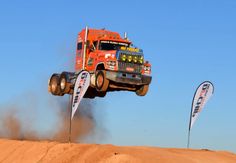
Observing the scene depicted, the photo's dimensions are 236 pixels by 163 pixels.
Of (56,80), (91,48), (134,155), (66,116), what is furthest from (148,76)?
(134,155)

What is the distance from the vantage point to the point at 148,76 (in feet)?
86.0

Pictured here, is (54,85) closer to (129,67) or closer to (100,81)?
(100,81)

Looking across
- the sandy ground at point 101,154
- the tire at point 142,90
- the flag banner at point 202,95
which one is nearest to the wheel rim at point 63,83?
the tire at point 142,90

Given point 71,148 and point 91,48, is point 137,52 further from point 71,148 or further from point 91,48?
point 71,148

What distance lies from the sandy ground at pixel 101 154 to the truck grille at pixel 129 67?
6119 mm

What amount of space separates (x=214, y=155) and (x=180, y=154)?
1652 millimetres

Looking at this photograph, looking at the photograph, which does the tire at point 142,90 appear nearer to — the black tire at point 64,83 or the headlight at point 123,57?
the headlight at point 123,57

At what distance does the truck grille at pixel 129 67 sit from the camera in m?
25.1

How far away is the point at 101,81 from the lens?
2527cm

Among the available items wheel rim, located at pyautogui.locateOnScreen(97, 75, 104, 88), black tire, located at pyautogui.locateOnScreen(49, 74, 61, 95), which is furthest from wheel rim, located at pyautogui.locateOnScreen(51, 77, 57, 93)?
wheel rim, located at pyautogui.locateOnScreen(97, 75, 104, 88)

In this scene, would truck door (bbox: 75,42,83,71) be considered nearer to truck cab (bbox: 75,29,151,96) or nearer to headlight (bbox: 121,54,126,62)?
truck cab (bbox: 75,29,151,96)

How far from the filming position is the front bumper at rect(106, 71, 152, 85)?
2494 cm

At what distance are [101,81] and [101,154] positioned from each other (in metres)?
8.74

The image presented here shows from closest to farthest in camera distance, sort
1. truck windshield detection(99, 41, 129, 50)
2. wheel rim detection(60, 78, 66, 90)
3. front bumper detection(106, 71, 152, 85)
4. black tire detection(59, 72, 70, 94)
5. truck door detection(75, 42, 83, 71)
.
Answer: front bumper detection(106, 71, 152, 85), truck windshield detection(99, 41, 129, 50), truck door detection(75, 42, 83, 71), black tire detection(59, 72, 70, 94), wheel rim detection(60, 78, 66, 90)
